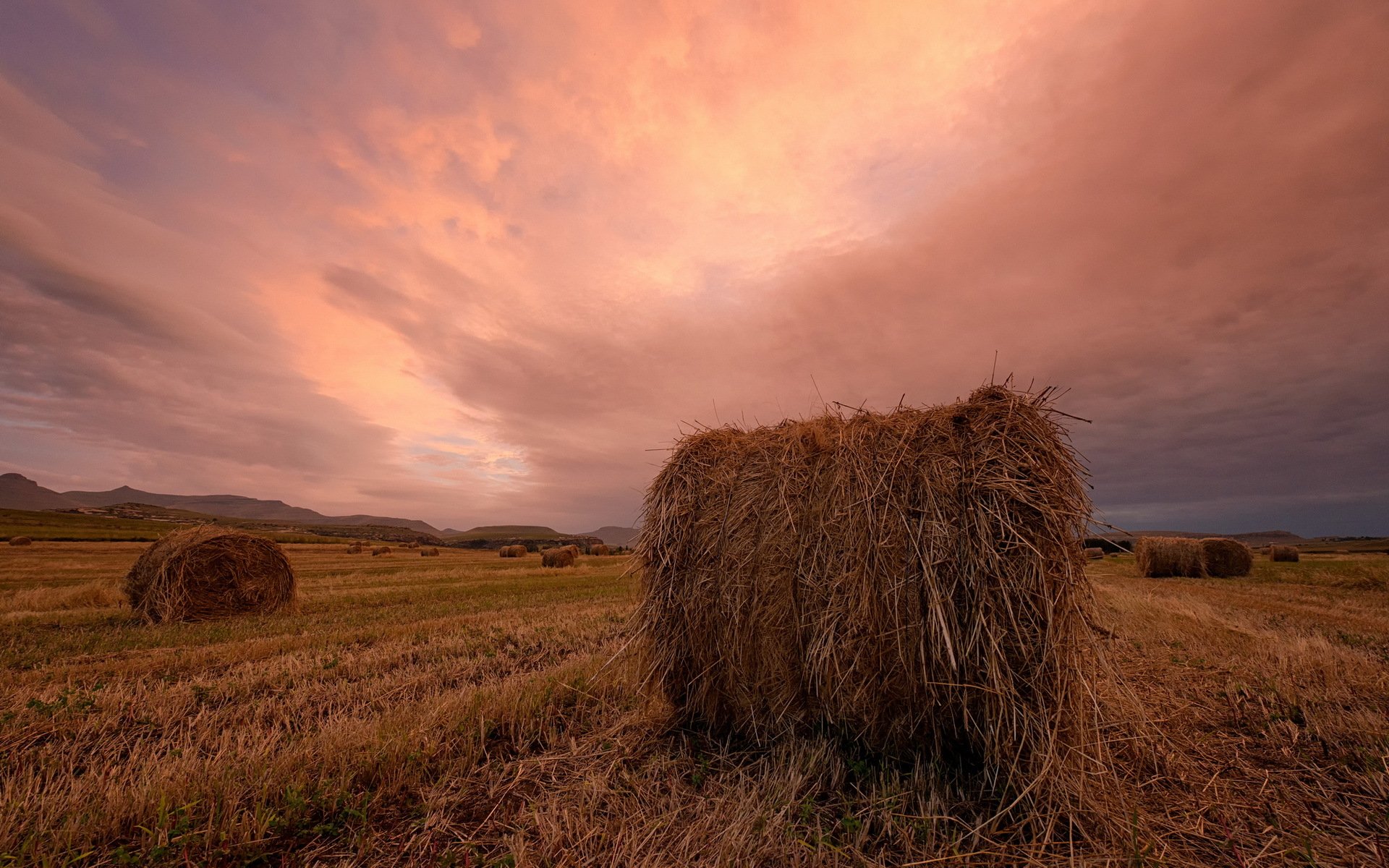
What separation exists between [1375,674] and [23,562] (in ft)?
116

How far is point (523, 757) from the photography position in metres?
4.12

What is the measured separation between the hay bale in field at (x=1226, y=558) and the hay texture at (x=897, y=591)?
78.9 feet

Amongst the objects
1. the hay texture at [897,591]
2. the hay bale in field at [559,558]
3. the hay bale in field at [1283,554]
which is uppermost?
the hay texture at [897,591]

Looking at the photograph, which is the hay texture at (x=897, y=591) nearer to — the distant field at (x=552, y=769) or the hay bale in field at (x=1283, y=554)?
the distant field at (x=552, y=769)

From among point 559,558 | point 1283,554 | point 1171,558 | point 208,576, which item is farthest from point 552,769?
point 1283,554

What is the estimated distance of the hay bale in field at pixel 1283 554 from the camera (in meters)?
26.5

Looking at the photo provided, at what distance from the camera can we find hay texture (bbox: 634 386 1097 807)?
11.3ft

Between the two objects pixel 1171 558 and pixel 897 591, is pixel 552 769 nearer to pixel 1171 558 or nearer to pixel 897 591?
pixel 897 591

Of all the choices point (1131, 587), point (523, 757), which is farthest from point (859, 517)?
point (1131, 587)

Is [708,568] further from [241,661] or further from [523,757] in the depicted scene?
[241,661]

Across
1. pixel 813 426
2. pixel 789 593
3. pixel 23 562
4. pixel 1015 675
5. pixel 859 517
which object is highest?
pixel 813 426

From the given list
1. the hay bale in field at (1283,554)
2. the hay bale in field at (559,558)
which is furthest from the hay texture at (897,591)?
the hay bale in field at (1283,554)

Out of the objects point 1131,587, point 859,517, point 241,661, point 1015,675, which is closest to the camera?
point 1015,675

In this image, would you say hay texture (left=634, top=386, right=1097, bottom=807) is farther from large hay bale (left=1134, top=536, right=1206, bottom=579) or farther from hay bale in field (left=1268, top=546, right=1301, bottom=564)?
hay bale in field (left=1268, top=546, right=1301, bottom=564)
